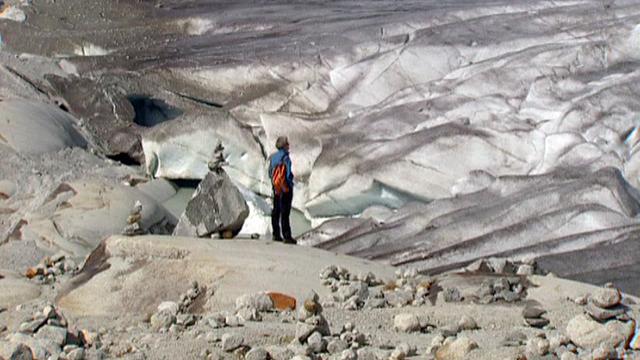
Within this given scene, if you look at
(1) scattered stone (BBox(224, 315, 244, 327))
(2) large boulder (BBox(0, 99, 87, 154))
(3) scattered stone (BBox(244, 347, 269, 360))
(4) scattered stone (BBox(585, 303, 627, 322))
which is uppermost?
(3) scattered stone (BBox(244, 347, 269, 360))

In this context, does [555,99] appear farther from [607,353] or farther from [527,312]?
[607,353]

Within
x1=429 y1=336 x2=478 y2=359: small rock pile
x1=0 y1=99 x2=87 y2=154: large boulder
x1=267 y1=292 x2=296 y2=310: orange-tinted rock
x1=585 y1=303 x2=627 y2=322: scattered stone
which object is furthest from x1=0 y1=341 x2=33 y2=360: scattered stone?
x1=0 y1=99 x2=87 y2=154: large boulder

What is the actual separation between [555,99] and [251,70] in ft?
20.1

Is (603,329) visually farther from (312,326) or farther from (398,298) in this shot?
(312,326)

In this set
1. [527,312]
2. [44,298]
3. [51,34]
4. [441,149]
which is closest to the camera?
[527,312]

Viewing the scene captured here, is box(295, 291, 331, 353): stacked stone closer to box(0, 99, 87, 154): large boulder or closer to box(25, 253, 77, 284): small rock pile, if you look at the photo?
box(25, 253, 77, 284): small rock pile

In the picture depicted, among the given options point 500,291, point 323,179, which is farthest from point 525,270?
point 323,179

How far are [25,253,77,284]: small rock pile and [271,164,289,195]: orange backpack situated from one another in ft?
7.55

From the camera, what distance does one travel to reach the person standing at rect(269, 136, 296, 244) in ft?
42.0

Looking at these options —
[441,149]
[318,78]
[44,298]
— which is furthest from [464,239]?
[318,78]

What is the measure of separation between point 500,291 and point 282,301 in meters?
1.93

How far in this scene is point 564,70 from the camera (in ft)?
67.4

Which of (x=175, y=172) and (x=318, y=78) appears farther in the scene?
(x=318, y=78)

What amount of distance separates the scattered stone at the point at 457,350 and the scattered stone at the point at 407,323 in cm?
82
